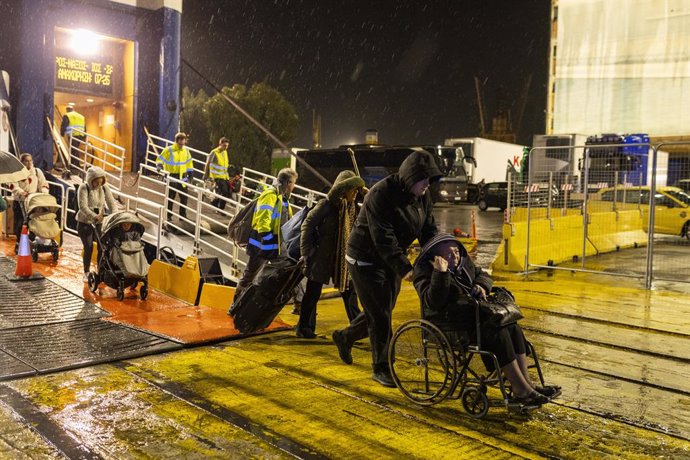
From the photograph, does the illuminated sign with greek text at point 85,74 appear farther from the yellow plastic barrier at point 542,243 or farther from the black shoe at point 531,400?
the black shoe at point 531,400

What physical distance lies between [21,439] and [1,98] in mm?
13184

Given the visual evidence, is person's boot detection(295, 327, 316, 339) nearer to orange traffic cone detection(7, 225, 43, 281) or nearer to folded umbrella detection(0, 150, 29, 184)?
folded umbrella detection(0, 150, 29, 184)

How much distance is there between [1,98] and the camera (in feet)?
51.0

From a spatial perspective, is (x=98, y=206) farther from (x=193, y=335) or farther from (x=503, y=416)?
(x=503, y=416)

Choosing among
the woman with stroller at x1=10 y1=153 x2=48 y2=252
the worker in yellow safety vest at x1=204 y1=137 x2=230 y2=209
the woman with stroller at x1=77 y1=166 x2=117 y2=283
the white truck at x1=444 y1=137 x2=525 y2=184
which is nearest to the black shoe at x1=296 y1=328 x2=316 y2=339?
the woman with stroller at x1=77 y1=166 x2=117 y2=283

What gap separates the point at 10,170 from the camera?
28.3 ft

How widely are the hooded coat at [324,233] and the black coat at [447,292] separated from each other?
6.36 feet

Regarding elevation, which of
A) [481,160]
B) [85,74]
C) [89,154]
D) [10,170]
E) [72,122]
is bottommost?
[10,170]

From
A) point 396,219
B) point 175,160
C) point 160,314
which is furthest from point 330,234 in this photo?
point 175,160

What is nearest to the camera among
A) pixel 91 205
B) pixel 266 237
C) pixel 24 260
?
pixel 266 237

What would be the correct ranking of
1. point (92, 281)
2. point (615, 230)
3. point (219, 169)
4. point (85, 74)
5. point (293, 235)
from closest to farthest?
point (293, 235) → point (92, 281) → point (219, 169) → point (615, 230) → point (85, 74)

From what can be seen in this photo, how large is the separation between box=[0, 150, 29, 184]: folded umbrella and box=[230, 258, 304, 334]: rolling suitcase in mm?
3590

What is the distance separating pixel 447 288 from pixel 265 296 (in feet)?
8.77

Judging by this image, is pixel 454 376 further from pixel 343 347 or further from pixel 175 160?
pixel 175 160
